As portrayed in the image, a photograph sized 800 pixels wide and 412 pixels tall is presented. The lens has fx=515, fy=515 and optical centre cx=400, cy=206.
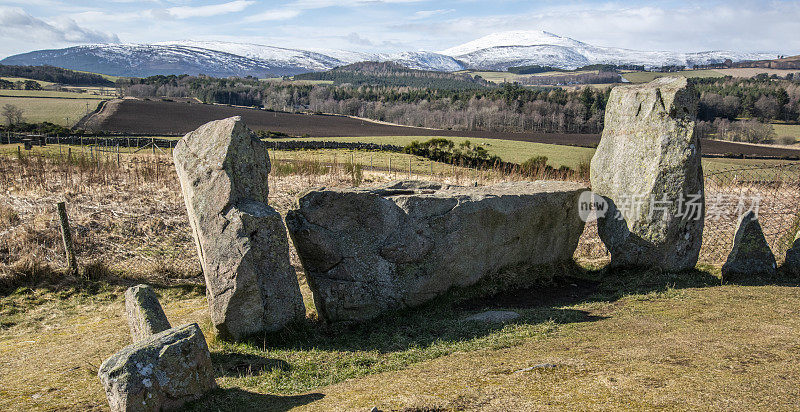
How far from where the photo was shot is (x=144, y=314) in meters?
7.00

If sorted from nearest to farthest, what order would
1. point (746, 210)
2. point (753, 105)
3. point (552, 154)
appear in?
1. point (746, 210)
2. point (552, 154)
3. point (753, 105)

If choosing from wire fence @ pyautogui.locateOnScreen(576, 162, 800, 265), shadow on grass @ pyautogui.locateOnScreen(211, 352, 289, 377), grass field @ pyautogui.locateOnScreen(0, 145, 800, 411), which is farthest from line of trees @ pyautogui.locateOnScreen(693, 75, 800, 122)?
shadow on grass @ pyautogui.locateOnScreen(211, 352, 289, 377)

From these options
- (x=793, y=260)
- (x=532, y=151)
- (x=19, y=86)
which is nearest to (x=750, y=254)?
(x=793, y=260)

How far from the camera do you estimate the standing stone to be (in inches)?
409

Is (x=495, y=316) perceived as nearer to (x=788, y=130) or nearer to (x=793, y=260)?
(x=793, y=260)

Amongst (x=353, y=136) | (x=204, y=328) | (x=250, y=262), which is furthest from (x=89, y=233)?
A: (x=353, y=136)

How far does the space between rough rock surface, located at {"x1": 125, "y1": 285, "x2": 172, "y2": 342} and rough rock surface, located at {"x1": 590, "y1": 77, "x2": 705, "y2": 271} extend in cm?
934

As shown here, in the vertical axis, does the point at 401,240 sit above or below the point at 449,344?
above

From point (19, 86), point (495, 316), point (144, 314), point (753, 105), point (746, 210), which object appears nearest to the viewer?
point (144, 314)

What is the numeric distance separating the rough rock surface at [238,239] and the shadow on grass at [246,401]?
2.03m

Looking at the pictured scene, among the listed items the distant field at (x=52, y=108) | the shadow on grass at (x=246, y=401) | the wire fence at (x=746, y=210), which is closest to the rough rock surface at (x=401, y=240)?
the shadow on grass at (x=246, y=401)

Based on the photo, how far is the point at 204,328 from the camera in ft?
27.9

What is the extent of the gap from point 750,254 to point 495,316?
5.88 m

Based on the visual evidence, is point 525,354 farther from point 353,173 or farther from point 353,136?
point 353,136
